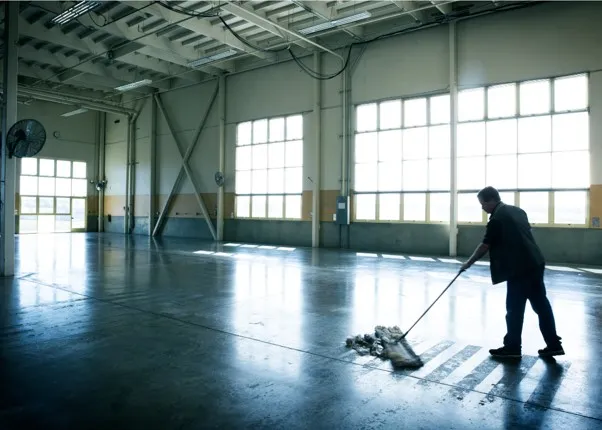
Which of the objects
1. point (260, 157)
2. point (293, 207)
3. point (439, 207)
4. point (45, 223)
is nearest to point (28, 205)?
point (45, 223)

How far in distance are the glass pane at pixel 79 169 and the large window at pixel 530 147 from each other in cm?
2058

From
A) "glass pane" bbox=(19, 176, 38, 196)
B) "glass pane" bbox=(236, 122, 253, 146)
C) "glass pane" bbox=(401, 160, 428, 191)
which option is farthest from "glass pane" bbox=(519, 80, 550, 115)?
"glass pane" bbox=(19, 176, 38, 196)

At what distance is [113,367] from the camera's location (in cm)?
348

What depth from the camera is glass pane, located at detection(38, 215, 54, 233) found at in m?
22.6

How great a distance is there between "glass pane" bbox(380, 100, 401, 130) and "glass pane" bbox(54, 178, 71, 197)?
1811cm

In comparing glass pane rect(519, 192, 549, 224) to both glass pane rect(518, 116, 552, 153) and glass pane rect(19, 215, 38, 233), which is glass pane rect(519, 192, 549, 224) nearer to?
glass pane rect(518, 116, 552, 153)

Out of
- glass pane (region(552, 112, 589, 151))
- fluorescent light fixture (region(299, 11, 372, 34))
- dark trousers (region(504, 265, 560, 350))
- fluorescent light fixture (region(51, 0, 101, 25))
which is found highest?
fluorescent light fixture (region(51, 0, 101, 25))

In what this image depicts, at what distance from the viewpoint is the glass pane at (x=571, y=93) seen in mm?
10969

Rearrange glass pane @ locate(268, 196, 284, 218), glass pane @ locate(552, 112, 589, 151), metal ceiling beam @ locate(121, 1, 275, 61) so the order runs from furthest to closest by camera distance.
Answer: glass pane @ locate(268, 196, 284, 218) → metal ceiling beam @ locate(121, 1, 275, 61) → glass pane @ locate(552, 112, 589, 151)

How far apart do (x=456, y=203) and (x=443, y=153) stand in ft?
5.12

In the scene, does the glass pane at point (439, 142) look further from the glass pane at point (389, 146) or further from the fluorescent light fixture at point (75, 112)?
the fluorescent light fixture at point (75, 112)

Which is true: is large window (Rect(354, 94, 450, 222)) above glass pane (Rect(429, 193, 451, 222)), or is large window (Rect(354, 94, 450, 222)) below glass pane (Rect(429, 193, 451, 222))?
above

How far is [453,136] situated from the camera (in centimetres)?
1248

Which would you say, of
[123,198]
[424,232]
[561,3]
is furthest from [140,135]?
[561,3]
